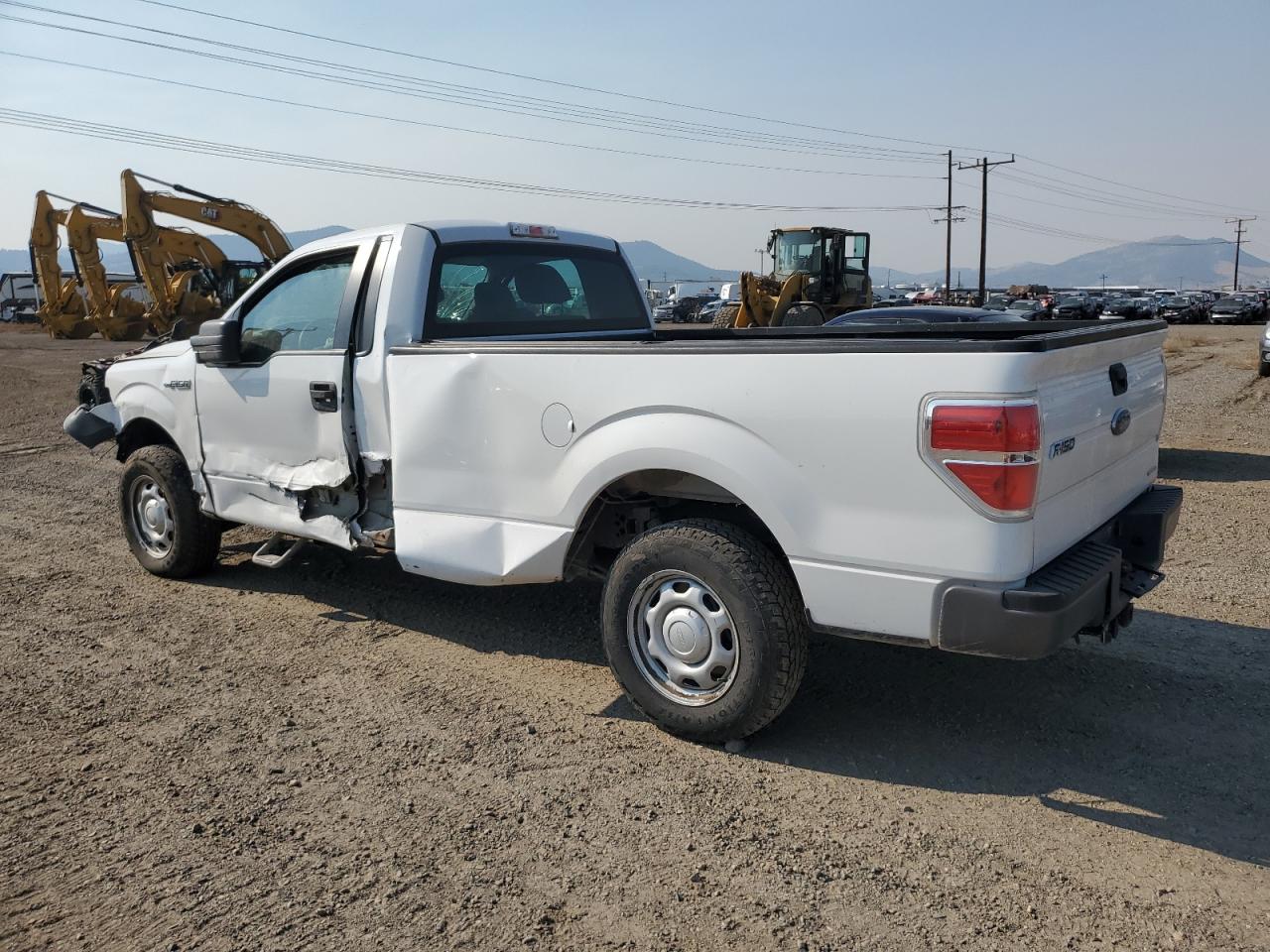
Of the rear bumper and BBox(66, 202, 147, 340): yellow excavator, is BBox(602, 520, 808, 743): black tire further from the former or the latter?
BBox(66, 202, 147, 340): yellow excavator

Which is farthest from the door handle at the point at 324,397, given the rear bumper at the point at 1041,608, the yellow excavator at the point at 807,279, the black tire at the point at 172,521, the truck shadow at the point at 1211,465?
the yellow excavator at the point at 807,279

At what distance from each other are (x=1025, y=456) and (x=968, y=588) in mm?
463

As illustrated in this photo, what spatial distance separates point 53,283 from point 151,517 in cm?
3213

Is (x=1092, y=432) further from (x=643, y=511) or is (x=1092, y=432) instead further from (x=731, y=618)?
(x=643, y=511)

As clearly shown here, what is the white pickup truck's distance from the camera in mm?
3328

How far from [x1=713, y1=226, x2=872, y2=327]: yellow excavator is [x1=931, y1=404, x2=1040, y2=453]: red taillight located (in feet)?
67.1

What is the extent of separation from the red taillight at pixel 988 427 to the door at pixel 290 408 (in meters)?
3.01

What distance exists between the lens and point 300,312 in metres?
5.56

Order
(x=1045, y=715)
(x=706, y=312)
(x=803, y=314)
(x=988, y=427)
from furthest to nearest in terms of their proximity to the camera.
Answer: (x=706, y=312), (x=803, y=314), (x=1045, y=715), (x=988, y=427)

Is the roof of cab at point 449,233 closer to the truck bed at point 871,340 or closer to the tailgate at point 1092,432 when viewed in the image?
the truck bed at point 871,340

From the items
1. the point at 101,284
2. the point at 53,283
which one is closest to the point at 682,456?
the point at 101,284

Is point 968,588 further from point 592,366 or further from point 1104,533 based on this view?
point 592,366

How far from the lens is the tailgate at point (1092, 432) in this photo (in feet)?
11.1

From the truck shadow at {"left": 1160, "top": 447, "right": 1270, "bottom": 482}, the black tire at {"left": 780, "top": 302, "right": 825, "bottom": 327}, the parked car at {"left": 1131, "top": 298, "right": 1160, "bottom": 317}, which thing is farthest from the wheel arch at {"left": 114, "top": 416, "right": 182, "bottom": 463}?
the parked car at {"left": 1131, "top": 298, "right": 1160, "bottom": 317}
